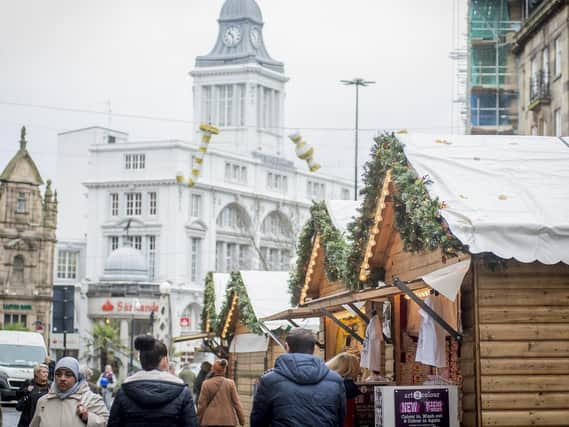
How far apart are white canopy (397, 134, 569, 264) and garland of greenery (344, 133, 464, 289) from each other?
0.16 metres

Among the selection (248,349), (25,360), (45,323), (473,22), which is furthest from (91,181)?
(248,349)

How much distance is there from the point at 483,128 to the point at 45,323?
140 ft

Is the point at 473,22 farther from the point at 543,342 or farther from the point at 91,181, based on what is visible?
the point at 91,181

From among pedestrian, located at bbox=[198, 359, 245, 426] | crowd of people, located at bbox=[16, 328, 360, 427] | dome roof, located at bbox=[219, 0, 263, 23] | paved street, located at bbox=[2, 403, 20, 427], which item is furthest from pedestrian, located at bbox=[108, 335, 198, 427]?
dome roof, located at bbox=[219, 0, 263, 23]

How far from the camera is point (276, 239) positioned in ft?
399

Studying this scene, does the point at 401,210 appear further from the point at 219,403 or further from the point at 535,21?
the point at 535,21

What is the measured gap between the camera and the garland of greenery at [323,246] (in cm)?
2348

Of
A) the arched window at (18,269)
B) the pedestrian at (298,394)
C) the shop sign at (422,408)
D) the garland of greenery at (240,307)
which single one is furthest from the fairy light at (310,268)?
the arched window at (18,269)

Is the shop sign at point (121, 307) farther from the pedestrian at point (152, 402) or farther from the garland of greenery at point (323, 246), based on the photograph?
the pedestrian at point (152, 402)

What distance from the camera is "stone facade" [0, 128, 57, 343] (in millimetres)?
91438

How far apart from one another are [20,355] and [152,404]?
108 feet

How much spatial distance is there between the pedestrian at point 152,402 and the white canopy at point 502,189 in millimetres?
5063

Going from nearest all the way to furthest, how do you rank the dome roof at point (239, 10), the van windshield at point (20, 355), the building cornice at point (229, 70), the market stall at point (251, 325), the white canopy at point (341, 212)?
the white canopy at point (341, 212) → the market stall at point (251, 325) → the van windshield at point (20, 355) → the building cornice at point (229, 70) → the dome roof at point (239, 10)

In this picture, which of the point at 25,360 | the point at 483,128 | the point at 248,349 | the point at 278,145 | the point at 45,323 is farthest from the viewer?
the point at 278,145
